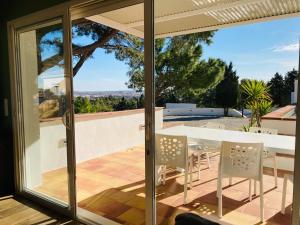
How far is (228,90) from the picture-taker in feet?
13.3

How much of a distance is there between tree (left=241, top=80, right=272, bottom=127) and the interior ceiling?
838 millimetres

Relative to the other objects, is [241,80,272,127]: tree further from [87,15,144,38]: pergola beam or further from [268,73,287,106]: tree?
[87,15,144,38]: pergola beam

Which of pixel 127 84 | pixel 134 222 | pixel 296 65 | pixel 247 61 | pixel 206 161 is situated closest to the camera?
pixel 296 65

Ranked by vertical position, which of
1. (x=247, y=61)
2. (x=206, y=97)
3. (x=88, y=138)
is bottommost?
(x=88, y=138)

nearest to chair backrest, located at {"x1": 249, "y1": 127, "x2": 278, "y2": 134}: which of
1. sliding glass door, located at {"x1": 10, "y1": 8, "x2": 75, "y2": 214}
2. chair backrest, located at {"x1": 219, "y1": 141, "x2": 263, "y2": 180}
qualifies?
chair backrest, located at {"x1": 219, "y1": 141, "x2": 263, "y2": 180}

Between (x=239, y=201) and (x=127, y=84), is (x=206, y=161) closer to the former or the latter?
(x=239, y=201)

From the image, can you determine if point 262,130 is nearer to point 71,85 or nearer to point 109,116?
point 71,85

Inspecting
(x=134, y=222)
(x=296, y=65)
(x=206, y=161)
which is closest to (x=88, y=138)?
(x=206, y=161)

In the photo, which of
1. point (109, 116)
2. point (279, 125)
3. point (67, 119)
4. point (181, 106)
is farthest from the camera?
point (109, 116)

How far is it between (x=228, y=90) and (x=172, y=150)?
1661mm

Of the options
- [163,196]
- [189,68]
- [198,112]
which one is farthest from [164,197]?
[189,68]

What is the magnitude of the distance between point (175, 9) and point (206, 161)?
7.92ft

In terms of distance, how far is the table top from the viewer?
8.20 ft

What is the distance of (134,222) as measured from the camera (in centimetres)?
247
